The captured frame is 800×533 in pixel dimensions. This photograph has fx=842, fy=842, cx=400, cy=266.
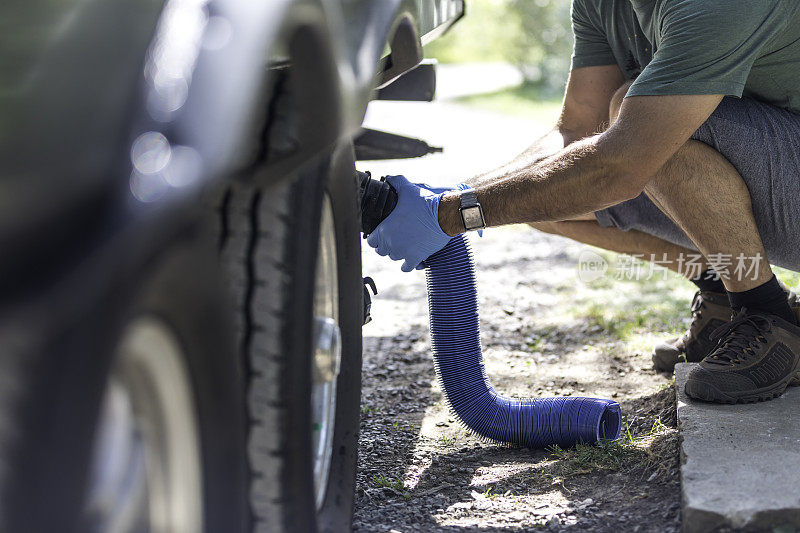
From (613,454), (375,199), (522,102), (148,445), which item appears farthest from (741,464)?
(522,102)

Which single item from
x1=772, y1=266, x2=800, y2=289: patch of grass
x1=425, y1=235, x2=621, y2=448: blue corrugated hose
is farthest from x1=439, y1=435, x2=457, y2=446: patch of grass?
x1=772, y1=266, x2=800, y2=289: patch of grass

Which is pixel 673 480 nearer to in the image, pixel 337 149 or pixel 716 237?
pixel 716 237

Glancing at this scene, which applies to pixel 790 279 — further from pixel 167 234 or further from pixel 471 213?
pixel 167 234

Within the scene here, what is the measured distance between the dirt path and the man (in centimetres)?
30

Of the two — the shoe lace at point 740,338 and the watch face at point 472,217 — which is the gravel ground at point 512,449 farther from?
the watch face at point 472,217

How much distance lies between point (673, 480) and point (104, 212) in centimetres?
157

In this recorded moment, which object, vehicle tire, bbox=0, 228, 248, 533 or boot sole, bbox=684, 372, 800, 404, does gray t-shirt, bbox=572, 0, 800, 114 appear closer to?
boot sole, bbox=684, 372, 800, 404

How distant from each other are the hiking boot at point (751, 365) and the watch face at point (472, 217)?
71cm

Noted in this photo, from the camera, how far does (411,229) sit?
210 centimetres

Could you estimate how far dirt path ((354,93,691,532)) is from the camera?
6.16 feet

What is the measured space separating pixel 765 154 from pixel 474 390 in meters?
1.03

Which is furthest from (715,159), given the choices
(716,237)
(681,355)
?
(681,355)

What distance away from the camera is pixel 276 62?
112 centimetres

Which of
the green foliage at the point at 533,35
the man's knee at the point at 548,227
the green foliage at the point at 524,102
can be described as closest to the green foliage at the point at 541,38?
the green foliage at the point at 533,35
